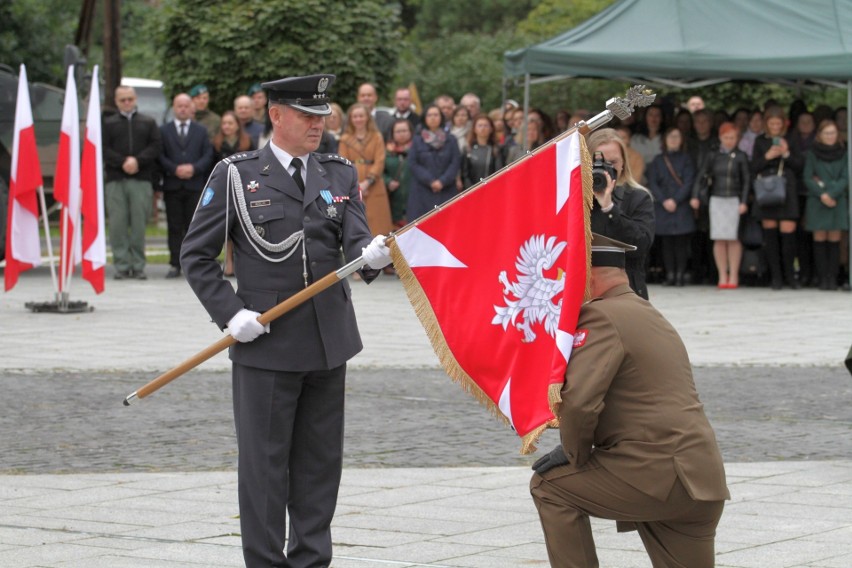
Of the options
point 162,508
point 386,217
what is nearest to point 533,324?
point 162,508

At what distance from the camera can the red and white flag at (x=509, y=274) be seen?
17.1 ft

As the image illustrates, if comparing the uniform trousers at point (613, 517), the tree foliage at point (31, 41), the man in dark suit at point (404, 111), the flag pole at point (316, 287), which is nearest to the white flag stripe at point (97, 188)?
the man in dark suit at point (404, 111)

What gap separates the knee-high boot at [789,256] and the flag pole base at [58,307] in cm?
774

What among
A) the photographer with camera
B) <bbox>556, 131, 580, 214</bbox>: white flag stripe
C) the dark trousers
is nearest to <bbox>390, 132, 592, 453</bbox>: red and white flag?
<bbox>556, 131, 580, 214</bbox>: white flag stripe

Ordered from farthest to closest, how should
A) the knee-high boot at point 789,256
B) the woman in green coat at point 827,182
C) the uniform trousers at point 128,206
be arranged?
the uniform trousers at point 128,206, the knee-high boot at point 789,256, the woman in green coat at point 827,182

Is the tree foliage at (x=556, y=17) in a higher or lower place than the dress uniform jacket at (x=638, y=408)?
lower

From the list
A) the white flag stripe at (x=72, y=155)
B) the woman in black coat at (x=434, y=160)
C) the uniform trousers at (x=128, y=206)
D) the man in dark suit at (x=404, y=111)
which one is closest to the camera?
the white flag stripe at (x=72, y=155)

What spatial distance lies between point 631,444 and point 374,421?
493 centimetres

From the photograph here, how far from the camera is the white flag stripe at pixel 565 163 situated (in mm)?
5320

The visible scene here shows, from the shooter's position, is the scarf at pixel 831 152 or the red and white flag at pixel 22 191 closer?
the red and white flag at pixel 22 191

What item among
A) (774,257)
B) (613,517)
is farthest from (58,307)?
(613,517)

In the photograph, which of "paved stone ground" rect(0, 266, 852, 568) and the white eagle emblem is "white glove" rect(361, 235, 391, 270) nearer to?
the white eagle emblem

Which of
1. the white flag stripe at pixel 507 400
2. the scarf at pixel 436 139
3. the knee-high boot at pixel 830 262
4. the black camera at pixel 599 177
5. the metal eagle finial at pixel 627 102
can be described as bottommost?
the knee-high boot at pixel 830 262

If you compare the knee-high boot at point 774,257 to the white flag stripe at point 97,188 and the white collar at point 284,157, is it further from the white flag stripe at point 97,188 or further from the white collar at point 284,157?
the white collar at point 284,157
